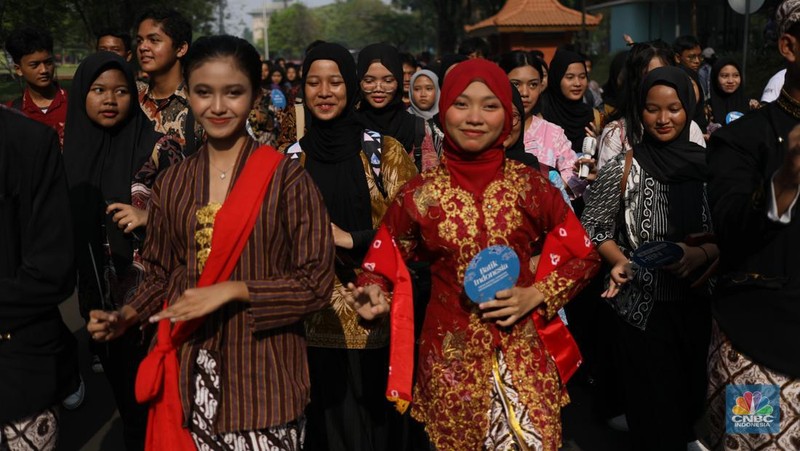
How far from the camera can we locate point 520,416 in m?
3.17

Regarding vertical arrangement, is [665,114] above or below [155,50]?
below

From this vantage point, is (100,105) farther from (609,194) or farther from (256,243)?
(609,194)

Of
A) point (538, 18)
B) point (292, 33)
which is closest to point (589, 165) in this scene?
point (538, 18)

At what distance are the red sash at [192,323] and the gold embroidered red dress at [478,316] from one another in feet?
1.88

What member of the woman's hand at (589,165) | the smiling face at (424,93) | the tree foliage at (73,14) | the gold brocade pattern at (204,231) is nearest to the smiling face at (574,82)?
the smiling face at (424,93)

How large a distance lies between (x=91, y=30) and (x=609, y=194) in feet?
87.9

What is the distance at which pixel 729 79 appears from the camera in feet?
31.6

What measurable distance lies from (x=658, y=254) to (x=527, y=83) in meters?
2.55

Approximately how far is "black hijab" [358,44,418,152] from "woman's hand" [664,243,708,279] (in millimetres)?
2707

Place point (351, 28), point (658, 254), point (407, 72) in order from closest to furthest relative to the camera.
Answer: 1. point (658, 254)
2. point (407, 72)
3. point (351, 28)

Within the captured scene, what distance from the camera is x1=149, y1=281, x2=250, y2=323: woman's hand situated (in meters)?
2.64

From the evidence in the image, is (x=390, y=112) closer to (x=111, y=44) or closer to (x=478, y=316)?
(x=111, y=44)

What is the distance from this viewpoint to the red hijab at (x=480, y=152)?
3227 millimetres

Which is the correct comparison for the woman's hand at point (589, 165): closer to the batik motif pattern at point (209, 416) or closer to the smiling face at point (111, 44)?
the batik motif pattern at point (209, 416)
